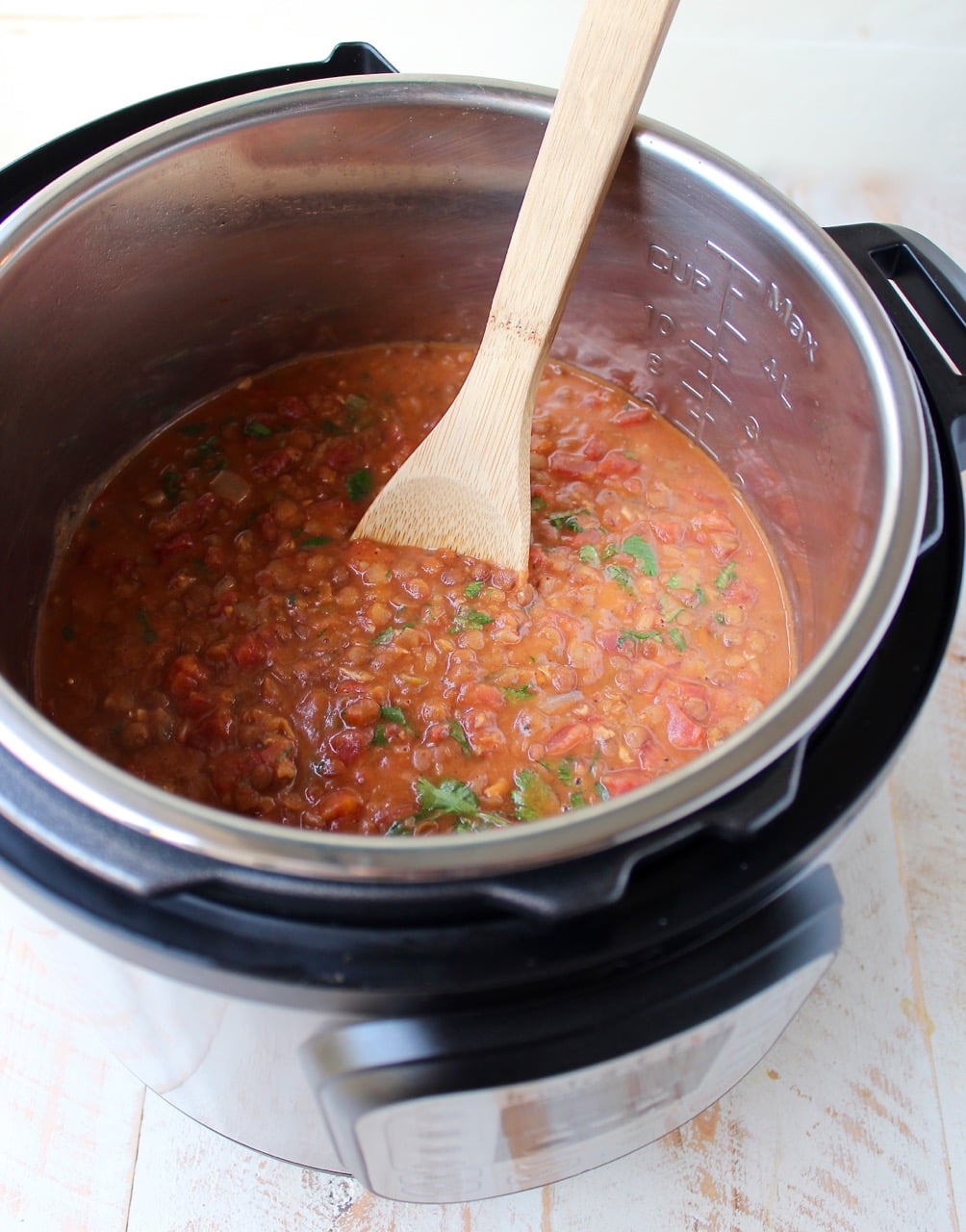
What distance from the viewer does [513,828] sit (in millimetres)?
1007

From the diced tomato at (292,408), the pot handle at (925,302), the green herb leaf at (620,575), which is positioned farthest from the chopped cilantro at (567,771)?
the diced tomato at (292,408)

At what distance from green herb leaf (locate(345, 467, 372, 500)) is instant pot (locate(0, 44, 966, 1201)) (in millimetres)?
319

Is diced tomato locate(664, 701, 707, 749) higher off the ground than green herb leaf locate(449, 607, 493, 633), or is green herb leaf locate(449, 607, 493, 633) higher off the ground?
green herb leaf locate(449, 607, 493, 633)

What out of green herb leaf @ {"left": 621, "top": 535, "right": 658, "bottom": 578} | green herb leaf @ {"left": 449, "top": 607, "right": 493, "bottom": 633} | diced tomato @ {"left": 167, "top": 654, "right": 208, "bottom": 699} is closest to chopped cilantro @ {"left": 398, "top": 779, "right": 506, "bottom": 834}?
green herb leaf @ {"left": 449, "top": 607, "right": 493, "bottom": 633}

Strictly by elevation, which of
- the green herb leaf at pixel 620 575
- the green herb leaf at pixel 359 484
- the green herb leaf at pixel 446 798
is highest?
the green herb leaf at pixel 359 484

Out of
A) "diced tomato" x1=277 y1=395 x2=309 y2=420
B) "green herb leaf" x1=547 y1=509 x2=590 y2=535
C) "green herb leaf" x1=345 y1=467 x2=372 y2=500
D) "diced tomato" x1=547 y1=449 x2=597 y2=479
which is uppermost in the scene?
"diced tomato" x1=277 y1=395 x2=309 y2=420

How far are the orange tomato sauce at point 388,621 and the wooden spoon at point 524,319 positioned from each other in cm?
6

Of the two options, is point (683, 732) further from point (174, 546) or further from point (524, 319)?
point (174, 546)

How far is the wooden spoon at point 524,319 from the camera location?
158cm

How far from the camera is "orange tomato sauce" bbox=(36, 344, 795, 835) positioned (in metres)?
1.65

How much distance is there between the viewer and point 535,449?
2062 mm

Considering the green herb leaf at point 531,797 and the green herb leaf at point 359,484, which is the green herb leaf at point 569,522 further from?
the green herb leaf at point 531,797

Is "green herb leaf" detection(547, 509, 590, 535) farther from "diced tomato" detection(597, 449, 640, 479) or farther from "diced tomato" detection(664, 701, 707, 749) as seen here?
"diced tomato" detection(664, 701, 707, 749)

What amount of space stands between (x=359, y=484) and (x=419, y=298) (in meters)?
0.39
